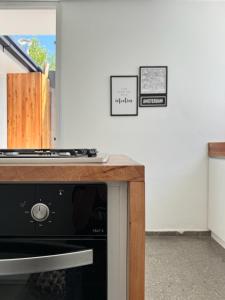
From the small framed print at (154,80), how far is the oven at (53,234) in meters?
2.46

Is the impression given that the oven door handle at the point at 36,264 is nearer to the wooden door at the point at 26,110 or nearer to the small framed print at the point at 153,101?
the small framed print at the point at 153,101

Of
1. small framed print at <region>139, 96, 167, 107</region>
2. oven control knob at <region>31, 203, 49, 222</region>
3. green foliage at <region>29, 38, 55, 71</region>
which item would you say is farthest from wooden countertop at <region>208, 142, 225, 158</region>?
green foliage at <region>29, 38, 55, 71</region>

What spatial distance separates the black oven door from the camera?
28.3 inches

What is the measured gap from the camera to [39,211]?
0.73m

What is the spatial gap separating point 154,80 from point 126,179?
2474mm

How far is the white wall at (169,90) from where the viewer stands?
10.1 ft

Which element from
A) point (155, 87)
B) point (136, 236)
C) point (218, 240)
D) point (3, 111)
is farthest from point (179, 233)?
point (3, 111)

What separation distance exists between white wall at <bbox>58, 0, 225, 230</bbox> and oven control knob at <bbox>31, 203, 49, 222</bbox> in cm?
238

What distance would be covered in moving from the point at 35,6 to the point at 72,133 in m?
1.31

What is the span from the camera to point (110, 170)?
74 cm

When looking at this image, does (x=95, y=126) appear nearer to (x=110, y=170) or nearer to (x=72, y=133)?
(x=72, y=133)

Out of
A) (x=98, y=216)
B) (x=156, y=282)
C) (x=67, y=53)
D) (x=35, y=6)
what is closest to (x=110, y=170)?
(x=98, y=216)

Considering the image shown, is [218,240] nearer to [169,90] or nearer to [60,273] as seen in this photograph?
[169,90]

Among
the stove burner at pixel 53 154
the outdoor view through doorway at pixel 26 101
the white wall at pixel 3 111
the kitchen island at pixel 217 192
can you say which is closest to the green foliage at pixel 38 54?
the outdoor view through doorway at pixel 26 101
